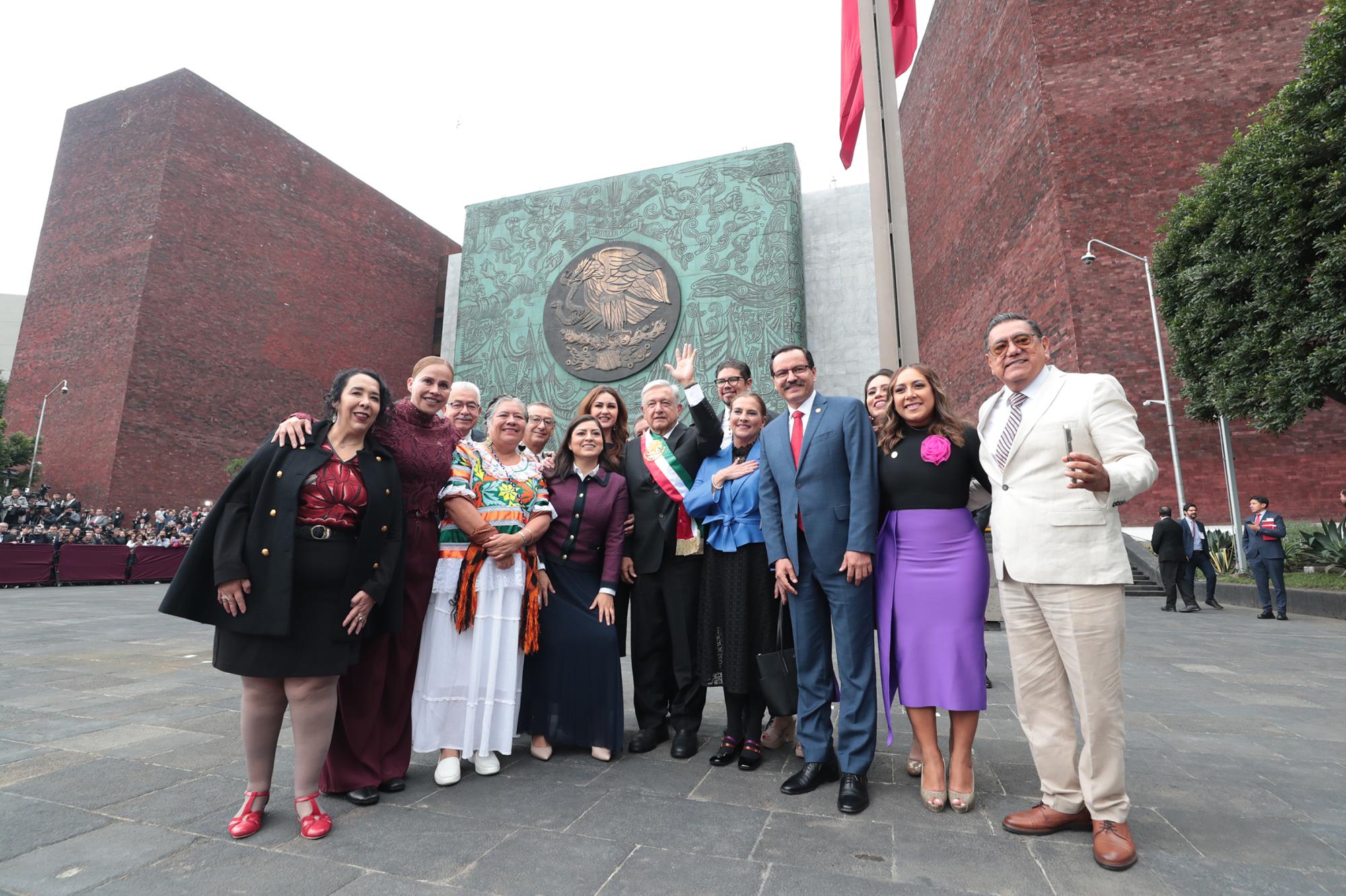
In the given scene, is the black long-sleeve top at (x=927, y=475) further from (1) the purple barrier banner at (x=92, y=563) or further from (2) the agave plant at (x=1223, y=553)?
(1) the purple barrier banner at (x=92, y=563)

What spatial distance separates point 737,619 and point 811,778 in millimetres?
695

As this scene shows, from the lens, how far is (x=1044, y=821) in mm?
2203

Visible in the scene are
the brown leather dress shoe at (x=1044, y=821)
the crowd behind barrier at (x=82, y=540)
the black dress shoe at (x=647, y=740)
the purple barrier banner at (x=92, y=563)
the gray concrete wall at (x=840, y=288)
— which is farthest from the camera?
the gray concrete wall at (x=840, y=288)

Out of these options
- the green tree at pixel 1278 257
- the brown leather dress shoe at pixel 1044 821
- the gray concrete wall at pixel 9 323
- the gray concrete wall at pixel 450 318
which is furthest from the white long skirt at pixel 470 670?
the gray concrete wall at pixel 9 323

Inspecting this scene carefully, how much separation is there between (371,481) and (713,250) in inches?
610

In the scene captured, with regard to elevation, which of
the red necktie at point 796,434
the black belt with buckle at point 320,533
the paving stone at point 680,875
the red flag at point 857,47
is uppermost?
the red flag at point 857,47

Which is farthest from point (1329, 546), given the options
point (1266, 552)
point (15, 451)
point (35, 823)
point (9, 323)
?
point (9, 323)

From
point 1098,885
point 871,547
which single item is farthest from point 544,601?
point 1098,885

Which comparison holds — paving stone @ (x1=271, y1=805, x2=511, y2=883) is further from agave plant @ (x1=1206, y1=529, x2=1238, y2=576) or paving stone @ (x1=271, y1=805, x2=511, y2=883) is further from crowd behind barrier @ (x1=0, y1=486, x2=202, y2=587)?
agave plant @ (x1=1206, y1=529, x2=1238, y2=576)

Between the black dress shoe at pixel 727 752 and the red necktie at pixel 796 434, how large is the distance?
1266mm

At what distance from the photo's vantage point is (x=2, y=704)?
153 inches

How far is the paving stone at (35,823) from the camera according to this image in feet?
6.89

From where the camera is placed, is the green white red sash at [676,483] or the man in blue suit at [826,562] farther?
the green white red sash at [676,483]

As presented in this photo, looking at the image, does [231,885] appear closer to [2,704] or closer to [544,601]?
[544,601]
